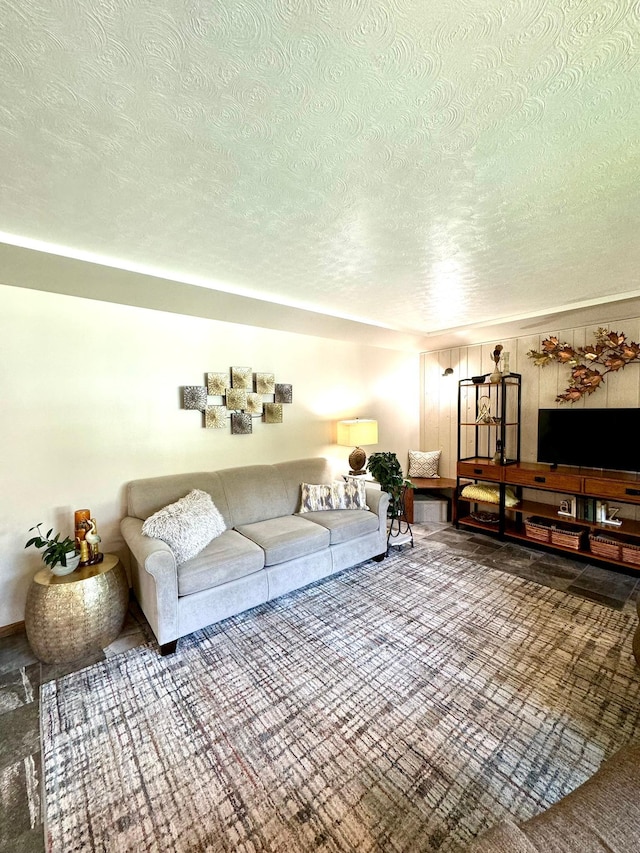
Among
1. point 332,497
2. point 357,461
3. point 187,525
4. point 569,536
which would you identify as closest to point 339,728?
point 187,525

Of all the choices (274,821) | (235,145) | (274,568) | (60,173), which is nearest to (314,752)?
(274,821)

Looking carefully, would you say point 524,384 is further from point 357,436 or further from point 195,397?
point 195,397

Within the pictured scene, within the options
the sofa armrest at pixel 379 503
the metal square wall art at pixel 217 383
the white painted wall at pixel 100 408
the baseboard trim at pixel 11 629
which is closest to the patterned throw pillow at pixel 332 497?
the sofa armrest at pixel 379 503

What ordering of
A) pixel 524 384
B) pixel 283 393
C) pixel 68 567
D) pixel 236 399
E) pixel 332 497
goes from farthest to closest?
pixel 524 384
pixel 283 393
pixel 332 497
pixel 236 399
pixel 68 567

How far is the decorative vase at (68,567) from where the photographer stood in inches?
84.0

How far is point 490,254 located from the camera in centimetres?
218

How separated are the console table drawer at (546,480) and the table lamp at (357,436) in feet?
5.09

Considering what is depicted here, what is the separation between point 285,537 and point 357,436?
156cm

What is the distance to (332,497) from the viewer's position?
3436 mm

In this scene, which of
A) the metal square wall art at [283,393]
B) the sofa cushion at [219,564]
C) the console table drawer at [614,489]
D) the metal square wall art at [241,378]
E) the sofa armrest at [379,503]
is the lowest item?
the sofa cushion at [219,564]

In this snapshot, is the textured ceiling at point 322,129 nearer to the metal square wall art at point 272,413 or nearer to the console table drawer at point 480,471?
the metal square wall art at point 272,413

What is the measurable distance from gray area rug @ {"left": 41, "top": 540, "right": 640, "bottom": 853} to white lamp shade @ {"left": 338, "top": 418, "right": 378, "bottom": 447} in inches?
71.7

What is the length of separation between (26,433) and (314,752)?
2.61 meters

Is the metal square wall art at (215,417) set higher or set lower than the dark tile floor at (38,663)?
higher
